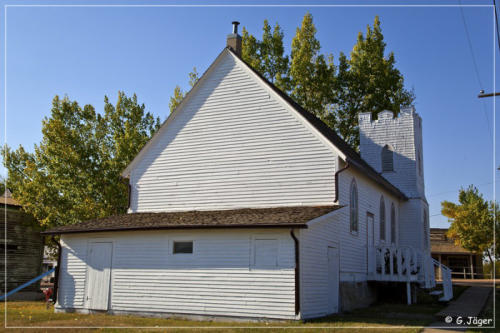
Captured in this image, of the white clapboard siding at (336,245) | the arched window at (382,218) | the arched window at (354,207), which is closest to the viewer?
the white clapboard siding at (336,245)

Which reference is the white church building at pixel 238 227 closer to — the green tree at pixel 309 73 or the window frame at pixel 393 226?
the window frame at pixel 393 226

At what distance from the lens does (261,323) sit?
556 inches

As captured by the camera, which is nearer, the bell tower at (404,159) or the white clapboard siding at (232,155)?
the white clapboard siding at (232,155)

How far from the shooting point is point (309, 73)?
1483 inches

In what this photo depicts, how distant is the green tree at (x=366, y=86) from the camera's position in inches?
1467

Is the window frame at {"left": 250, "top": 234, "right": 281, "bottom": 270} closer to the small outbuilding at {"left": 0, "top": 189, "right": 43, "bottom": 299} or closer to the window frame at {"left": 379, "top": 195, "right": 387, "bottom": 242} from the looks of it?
the window frame at {"left": 379, "top": 195, "right": 387, "bottom": 242}

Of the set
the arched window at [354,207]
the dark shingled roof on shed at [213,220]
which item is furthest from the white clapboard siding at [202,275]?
the arched window at [354,207]

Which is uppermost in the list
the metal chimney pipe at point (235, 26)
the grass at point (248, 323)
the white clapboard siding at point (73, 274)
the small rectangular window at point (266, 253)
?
the metal chimney pipe at point (235, 26)

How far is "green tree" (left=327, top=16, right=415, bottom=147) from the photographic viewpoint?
3725cm

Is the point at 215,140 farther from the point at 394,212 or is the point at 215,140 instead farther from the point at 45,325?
the point at 394,212

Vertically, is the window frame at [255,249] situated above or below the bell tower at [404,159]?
below

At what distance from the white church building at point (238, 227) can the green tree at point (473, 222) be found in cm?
2494

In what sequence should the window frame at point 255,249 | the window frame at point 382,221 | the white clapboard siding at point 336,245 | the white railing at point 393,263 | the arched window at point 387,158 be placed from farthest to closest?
1. the arched window at point 387,158
2. the window frame at point 382,221
3. the white railing at point 393,263
4. the white clapboard siding at point 336,245
5. the window frame at point 255,249

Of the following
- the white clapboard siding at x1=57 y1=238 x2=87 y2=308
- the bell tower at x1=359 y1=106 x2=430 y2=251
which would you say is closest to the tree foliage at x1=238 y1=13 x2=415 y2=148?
the bell tower at x1=359 y1=106 x2=430 y2=251
